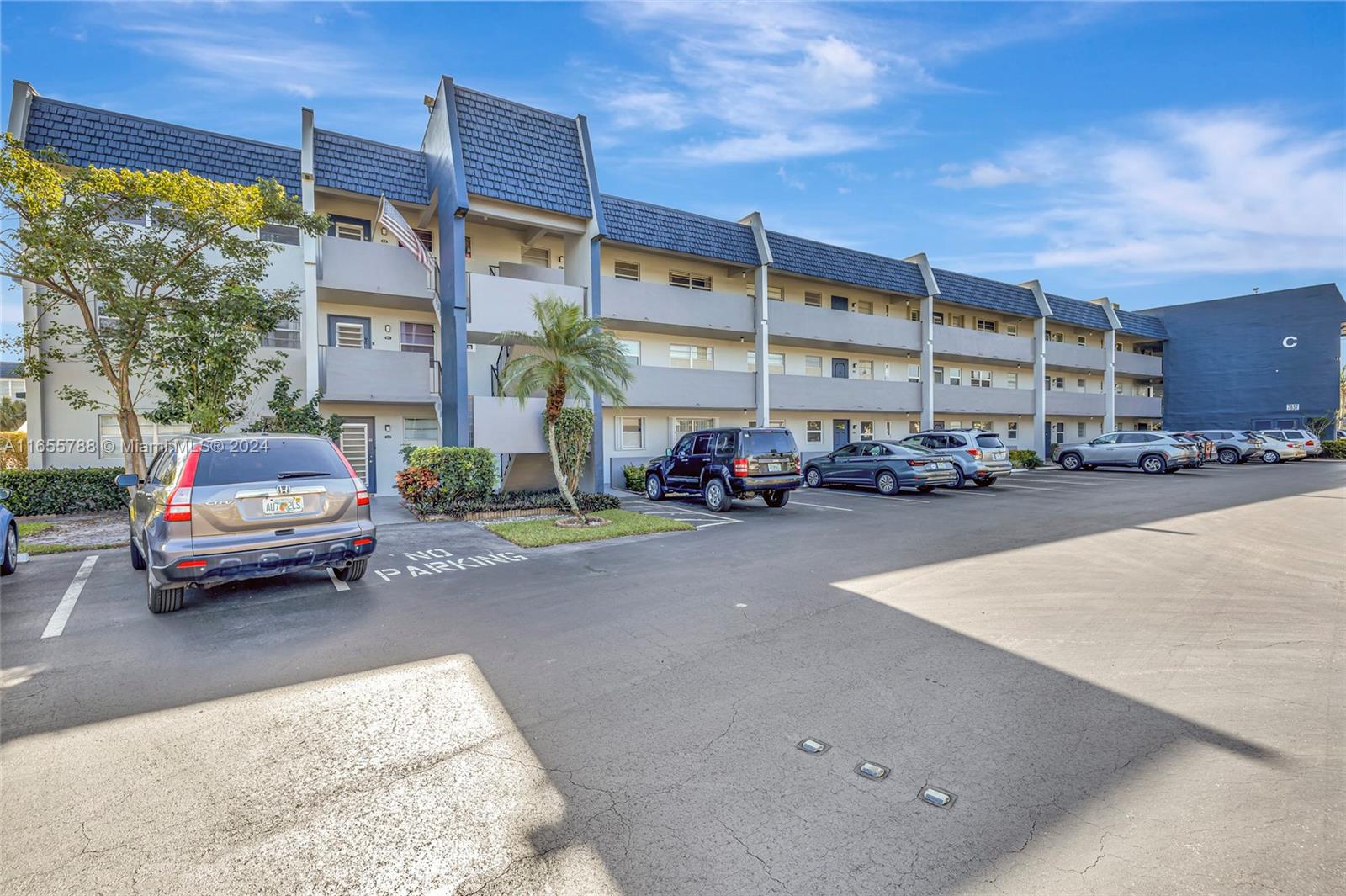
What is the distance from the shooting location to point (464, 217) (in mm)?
15227

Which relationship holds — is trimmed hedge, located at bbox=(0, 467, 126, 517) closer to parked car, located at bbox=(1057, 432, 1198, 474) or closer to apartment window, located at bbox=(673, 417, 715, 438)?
apartment window, located at bbox=(673, 417, 715, 438)

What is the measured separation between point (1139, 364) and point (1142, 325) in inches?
97.9

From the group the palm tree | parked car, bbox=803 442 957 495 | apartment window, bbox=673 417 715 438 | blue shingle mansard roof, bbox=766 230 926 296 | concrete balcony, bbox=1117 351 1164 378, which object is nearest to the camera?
the palm tree

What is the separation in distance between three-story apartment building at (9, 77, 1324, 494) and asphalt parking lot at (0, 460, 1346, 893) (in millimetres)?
9329

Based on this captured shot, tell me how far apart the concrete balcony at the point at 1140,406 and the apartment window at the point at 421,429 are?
3846 centimetres

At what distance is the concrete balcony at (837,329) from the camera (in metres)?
23.0

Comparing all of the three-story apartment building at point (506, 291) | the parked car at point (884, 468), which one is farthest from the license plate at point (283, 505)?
the parked car at point (884, 468)

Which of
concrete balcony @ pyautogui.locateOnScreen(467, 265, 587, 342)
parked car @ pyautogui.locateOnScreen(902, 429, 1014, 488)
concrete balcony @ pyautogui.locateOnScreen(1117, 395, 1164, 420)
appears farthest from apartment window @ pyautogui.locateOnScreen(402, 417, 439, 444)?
concrete balcony @ pyautogui.locateOnScreen(1117, 395, 1164, 420)

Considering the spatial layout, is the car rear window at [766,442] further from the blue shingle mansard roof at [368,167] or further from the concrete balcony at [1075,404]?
the concrete balcony at [1075,404]

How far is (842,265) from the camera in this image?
24578 millimetres

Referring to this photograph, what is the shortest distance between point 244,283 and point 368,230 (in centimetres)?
431

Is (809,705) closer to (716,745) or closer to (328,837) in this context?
(716,745)

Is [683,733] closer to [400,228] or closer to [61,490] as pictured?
[400,228]

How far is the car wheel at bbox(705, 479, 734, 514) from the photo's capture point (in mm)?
14023
